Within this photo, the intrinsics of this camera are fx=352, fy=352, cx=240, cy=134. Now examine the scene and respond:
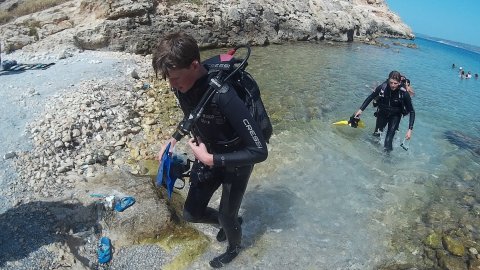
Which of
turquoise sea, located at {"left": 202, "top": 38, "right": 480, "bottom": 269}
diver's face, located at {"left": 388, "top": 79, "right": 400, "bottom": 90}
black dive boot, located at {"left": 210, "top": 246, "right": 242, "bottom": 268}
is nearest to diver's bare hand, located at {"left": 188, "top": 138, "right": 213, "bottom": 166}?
black dive boot, located at {"left": 210, "top": 246, "right": 242, "bottom": 268}

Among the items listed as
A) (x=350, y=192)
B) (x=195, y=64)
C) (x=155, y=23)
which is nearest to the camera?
(x=195, y=64)

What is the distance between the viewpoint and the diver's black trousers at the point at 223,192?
3926 millimetres

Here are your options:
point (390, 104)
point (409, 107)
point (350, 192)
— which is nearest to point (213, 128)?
point (350, 192)

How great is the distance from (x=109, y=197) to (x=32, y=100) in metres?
4.78

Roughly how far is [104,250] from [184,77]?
9.23ft

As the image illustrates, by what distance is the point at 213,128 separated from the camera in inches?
135

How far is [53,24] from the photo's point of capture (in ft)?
53.1

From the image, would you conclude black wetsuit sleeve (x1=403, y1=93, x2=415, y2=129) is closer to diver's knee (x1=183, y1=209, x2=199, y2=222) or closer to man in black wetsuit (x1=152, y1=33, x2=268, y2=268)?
man in black wetsuit (x1=152, y1=33, x2=268, y2=268)

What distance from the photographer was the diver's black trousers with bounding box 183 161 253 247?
3.93 meters

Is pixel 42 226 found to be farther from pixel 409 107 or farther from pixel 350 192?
pixel 409 107

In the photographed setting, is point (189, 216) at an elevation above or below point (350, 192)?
above

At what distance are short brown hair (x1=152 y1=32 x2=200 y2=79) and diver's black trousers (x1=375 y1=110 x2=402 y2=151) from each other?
692 centimetres

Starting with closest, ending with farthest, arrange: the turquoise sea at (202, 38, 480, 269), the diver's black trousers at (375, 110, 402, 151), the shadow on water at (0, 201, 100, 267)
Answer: the shadow on water at (0, 201, 100, 267) → the turquoise sea at (202, 38, 480, 269) → the diver's black trousers at (375, 110, 402, 151)

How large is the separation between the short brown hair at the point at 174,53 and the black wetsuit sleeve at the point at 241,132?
1.47ft
